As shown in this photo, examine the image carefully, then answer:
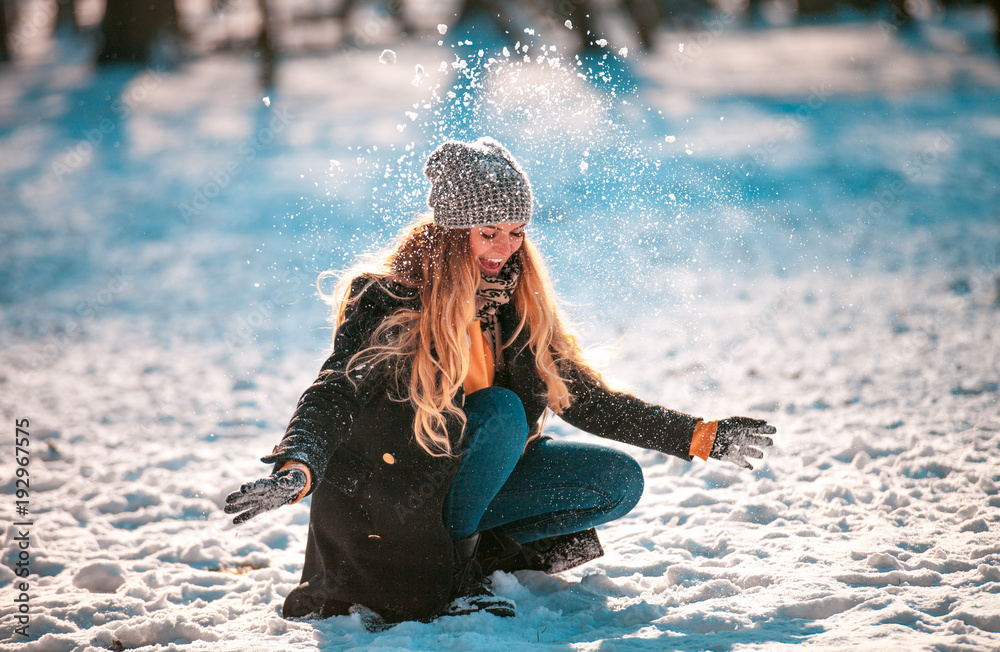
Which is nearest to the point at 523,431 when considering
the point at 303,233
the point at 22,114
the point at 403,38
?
the point at 303,233

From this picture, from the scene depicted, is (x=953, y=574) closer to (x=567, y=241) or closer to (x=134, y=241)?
(x=567, y=241)

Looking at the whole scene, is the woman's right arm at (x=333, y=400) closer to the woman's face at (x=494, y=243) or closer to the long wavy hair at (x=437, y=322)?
the long wavy hair at (x=437, y=322)

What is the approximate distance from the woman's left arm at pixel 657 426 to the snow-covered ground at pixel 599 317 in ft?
0.77

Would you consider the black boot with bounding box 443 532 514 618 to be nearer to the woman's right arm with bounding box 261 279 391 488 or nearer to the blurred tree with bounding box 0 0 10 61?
the woman's right arm with bounding box 261 279 391 488

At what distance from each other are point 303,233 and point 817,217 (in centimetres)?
493

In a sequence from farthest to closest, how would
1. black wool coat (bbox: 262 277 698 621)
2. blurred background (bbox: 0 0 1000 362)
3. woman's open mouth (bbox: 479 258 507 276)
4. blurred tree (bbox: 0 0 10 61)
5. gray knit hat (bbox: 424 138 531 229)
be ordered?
blurred tree (bbox: 0 0 10 61)
blurred background (bbox: 0 0 1000 362)
woman's open mouth (bbox: 479 258 507 276)
gray knit hat (bbox: 424 138 531 229)
black wool coat (bbox: 262 277 698 621)

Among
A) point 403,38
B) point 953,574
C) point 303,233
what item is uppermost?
point 403,38

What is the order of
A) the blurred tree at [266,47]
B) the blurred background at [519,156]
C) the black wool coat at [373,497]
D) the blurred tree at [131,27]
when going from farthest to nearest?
the blurred tree at [131,27], the blurred tree at [266,47], the blurred background at [519,156], the black wool coat at [373,497]

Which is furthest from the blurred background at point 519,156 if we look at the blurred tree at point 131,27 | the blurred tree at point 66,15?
the blurred tree at point 66,15

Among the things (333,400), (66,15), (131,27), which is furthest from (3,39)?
(333,400)

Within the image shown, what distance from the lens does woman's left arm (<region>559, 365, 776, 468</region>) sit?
2.29 m

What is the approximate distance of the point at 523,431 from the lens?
2.24 metres

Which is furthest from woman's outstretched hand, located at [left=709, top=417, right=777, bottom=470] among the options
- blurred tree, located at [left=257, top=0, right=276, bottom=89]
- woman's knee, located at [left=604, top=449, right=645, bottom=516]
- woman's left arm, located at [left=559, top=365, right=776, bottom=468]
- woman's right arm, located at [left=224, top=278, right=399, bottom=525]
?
blurred tree, located at [left=257, top=0, right=276, bottom=89]

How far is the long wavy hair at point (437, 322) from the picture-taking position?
6.97ft
